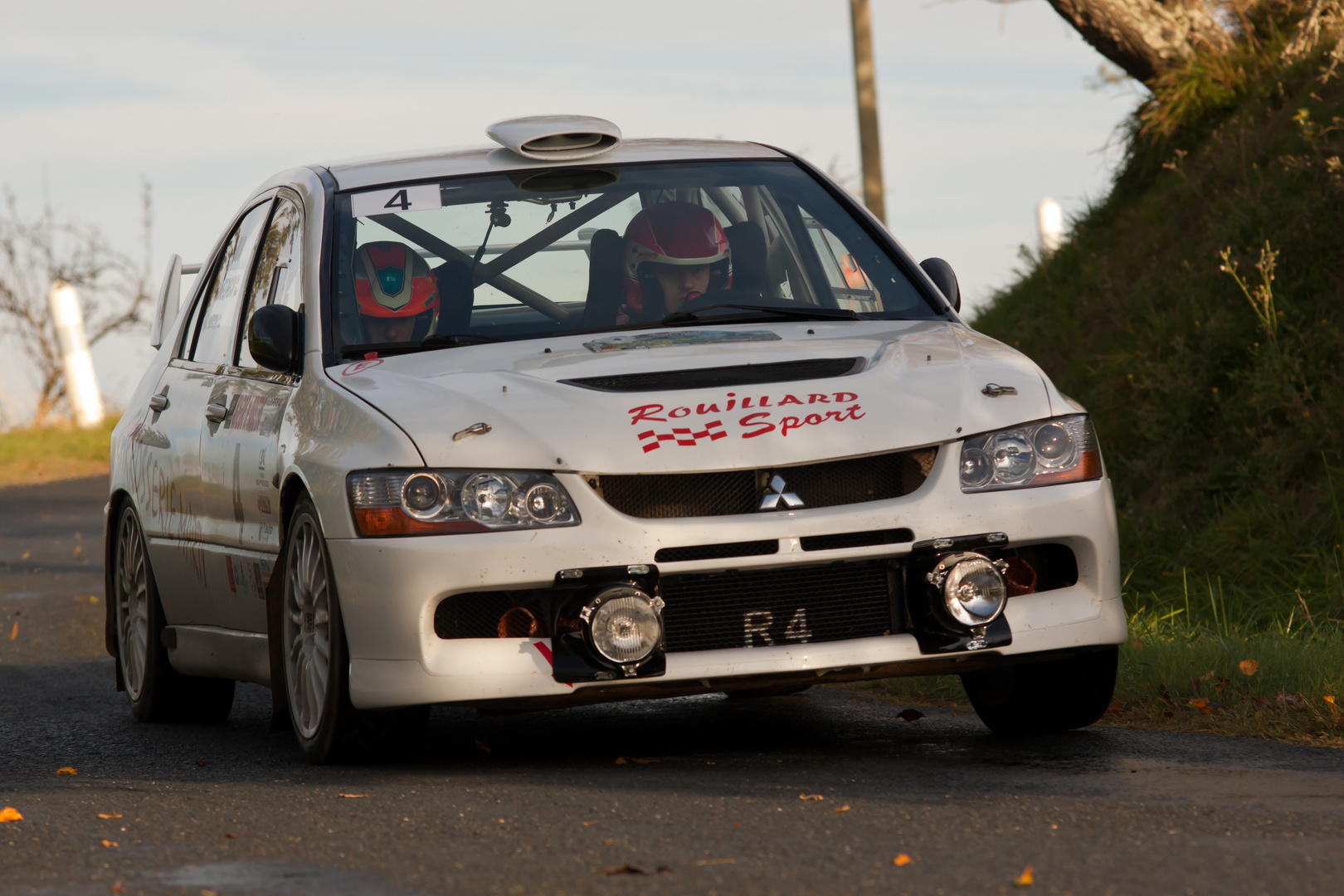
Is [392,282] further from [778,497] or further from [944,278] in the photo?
[944,278]

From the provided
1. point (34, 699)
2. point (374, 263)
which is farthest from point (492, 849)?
point (34, 699)

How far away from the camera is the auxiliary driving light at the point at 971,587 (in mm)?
5508

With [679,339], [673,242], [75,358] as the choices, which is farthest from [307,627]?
[75,358]

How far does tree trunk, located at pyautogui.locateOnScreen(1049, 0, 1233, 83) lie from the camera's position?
1280cm

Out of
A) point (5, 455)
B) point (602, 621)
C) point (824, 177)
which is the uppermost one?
point (824, 177)

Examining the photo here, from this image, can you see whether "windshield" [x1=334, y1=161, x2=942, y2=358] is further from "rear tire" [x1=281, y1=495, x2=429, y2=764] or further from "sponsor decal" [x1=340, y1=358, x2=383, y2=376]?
"rear tire" [x1=281, y1=495, x2=429, y2=764]

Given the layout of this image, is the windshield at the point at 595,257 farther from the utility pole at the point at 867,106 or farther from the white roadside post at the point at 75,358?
the white roadside post at the point at 75,358

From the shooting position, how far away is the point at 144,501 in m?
7.77

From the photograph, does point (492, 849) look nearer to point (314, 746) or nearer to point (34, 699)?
point (314, 746)

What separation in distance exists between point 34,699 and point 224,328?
191 cm

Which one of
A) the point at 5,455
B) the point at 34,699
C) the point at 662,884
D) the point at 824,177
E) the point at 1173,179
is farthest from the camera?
the point at 5,455

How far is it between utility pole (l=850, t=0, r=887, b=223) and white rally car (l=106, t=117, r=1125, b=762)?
13265 millimetres

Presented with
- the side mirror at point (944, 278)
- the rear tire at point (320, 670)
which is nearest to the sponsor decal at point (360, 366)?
the rear tire at point (320, 670)

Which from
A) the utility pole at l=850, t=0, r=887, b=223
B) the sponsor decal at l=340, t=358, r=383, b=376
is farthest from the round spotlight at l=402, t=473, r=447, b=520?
the utility pole at l=850, t=0, r=887, b=223
